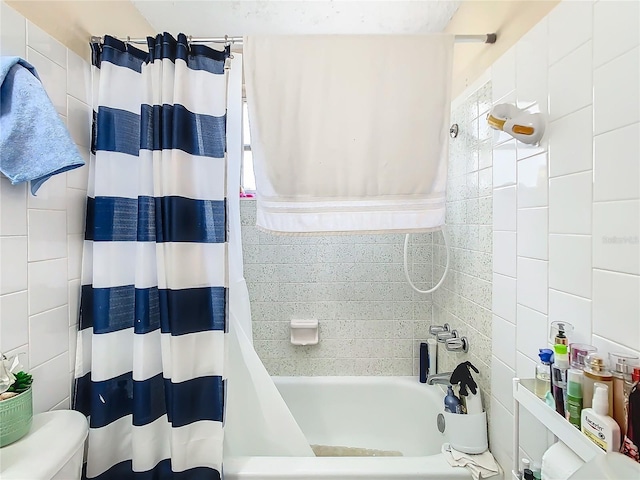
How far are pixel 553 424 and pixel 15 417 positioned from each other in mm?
1224

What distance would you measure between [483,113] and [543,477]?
119 centimetres

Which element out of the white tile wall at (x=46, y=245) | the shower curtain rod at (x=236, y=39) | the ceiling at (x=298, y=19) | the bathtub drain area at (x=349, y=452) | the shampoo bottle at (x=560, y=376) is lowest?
the bathtub drain area at (x=349, y=452)

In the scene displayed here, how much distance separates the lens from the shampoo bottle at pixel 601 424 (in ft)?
2.15

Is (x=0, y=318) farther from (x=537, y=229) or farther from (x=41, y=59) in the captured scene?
(x=537, y=229)

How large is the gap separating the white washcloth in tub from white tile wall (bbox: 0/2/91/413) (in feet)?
4.48

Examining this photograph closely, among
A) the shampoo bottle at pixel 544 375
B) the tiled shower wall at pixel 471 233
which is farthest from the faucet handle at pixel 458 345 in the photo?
the shampoo bottle at pixel 544 375

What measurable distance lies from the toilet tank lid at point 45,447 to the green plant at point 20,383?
4.6 inches

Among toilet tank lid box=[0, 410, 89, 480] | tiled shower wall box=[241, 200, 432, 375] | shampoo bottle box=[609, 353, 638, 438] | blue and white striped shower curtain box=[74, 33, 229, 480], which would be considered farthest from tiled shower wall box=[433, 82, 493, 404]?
toilet tank lid box=[0, 410, 89, 480]

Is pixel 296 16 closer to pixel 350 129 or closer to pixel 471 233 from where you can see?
pixel 350 129

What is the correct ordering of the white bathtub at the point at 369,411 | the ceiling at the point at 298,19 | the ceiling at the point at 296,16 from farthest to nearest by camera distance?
1. the white bathtub at the point at 369,411
2. the ceiling at the point at 296,16
3. the ceiling at the point at 298,19

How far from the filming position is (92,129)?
4.27ft

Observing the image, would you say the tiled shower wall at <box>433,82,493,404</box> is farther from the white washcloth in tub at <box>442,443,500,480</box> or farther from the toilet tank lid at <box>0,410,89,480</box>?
the toilet tank lid at <box>0,410,89,480</box>

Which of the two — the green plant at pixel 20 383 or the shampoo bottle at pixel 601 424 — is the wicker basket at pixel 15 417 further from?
the shampoo bottle at pixel 601 424

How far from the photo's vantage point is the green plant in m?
0.87
